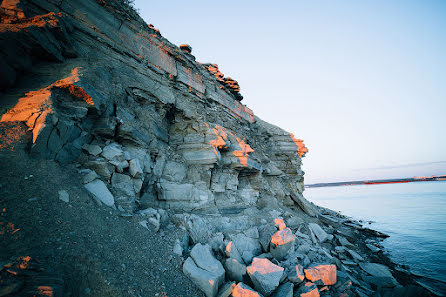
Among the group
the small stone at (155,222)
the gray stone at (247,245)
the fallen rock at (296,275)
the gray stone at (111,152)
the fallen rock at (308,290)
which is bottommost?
the fallen rock at (308,290)

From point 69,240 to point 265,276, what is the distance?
5.79m

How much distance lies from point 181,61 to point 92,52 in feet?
17.8

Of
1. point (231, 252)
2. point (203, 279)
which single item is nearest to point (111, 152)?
point (203, 279)

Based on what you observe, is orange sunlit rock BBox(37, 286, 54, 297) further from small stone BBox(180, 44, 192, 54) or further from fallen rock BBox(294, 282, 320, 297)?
small stone BBox(180, 44, 192, 54)

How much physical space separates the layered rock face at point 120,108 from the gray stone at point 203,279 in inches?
118

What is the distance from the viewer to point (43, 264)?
3.12m

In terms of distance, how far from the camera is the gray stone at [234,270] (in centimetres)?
568

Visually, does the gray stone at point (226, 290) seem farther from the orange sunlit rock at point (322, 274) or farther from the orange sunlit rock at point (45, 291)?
the orange sunlit rock at point (45, 291)

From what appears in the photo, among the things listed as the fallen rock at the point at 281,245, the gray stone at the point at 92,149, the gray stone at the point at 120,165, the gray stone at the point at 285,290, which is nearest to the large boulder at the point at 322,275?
the gray stone at the point at 285,290

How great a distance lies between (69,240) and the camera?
3770 mm

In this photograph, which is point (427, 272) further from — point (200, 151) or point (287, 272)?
point (200, 151)

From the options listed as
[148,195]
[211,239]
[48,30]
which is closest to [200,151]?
[148,195]

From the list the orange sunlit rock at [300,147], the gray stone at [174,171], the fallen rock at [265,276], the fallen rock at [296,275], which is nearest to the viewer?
the fallen rock at [265,276]

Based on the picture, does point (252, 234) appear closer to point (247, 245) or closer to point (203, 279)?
point (247, 245)
